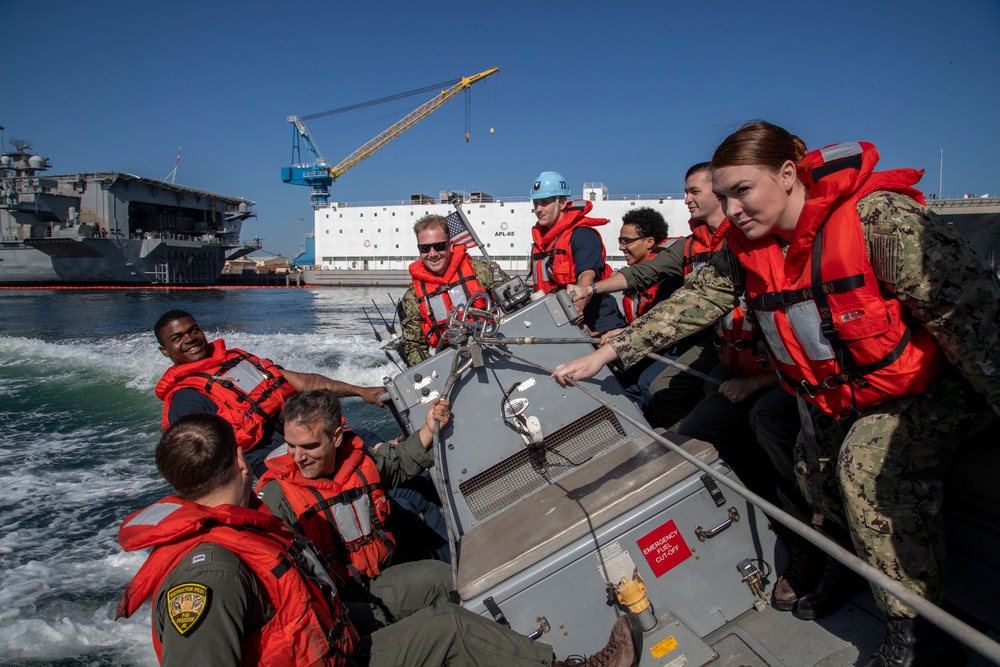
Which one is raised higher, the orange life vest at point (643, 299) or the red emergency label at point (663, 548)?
the orange life vest at point (643, 299)

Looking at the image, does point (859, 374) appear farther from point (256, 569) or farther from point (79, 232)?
point (79, 232)

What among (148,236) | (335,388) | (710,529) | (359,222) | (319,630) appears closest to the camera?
(319,630)

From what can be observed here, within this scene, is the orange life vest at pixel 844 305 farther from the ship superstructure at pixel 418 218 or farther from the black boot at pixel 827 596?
the ship superstructure at pixel 418 218

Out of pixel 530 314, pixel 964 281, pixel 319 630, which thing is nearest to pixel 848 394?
pixel 964 281

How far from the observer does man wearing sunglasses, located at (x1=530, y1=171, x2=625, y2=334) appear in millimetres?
4289

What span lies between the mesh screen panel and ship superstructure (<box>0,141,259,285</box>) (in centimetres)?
4756

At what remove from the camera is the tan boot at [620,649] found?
2.16m

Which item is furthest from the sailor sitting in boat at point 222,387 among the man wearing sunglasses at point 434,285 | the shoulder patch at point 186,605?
the shoulder patch at point 186,605

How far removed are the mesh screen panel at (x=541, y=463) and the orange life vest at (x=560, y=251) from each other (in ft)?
4.70

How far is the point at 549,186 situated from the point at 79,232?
47037 mm

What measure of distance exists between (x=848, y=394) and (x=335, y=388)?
12.3ft

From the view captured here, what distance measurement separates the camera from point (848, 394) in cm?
195

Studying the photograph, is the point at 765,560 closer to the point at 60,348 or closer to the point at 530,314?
the point at 530,314

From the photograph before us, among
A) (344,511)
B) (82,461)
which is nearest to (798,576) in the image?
(344,511)
